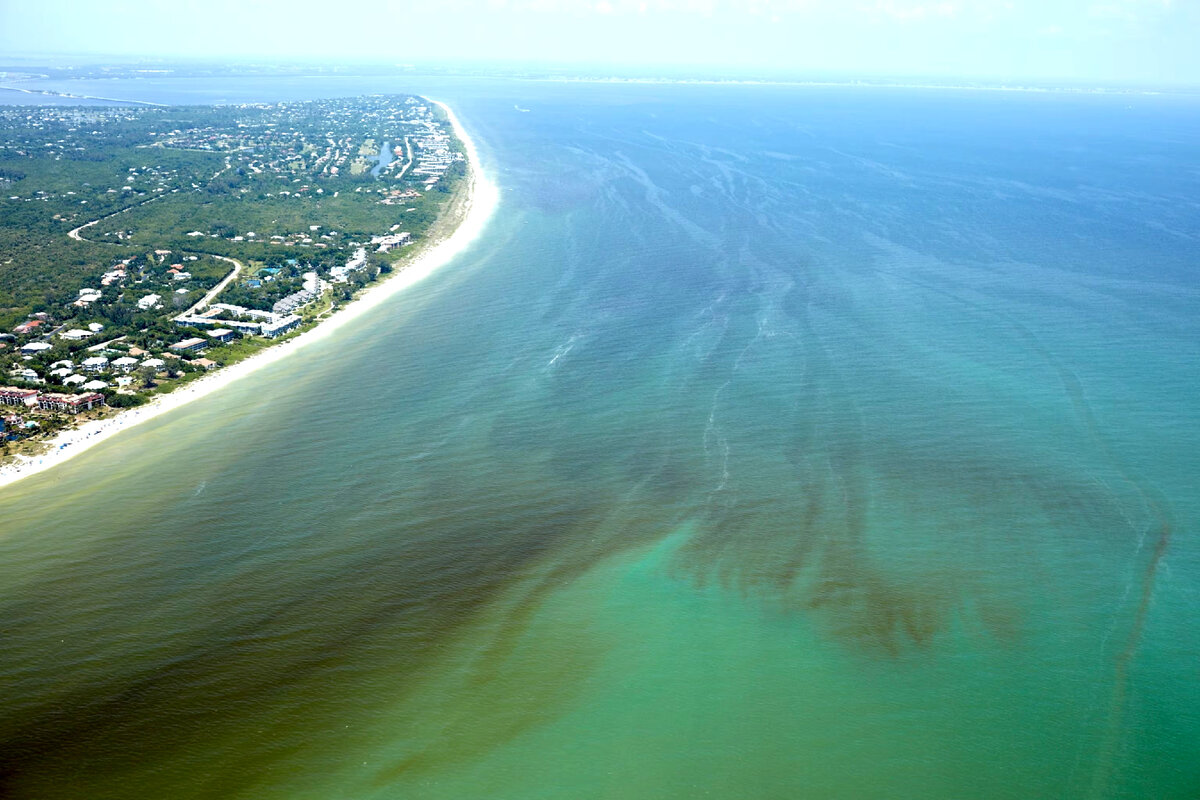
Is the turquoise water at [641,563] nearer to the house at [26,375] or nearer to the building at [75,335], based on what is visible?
the house at [26,375]

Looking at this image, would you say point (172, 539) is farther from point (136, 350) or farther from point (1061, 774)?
point (1061, 774)

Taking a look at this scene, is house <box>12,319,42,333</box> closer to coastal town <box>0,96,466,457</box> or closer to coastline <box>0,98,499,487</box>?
coastal town <box>0,96,466,457</box>

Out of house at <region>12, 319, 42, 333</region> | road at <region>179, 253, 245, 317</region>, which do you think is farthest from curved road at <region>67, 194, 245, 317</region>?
house at <region>12, 319, 42, 333</region>

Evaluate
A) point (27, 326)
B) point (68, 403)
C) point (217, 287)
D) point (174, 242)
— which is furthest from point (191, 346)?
point (174, 242)

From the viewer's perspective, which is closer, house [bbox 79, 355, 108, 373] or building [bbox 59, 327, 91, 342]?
house [bbox 79, 355, 108, 373]

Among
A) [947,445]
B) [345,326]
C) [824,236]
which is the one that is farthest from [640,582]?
[824,236]

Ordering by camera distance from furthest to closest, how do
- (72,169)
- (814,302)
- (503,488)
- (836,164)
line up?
(836,164) → (72,169) → (814,302) → (503,488)

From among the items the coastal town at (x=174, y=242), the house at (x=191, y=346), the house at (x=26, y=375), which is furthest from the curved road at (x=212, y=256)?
the house at (x=26, y=375)
